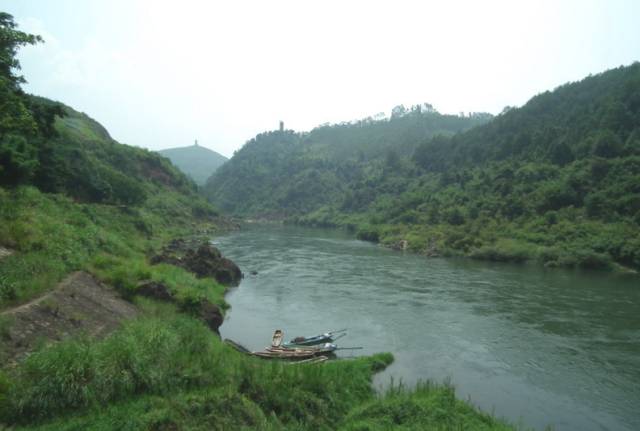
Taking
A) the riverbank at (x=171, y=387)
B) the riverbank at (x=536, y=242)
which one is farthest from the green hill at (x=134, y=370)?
the riverbank at (x=536, y=242)

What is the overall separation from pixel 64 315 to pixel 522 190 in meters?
65.1

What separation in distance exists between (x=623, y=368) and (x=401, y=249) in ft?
143

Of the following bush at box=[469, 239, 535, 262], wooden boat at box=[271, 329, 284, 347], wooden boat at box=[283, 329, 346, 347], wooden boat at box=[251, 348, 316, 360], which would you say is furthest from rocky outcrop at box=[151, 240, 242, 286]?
bush at box=[469, 239, 535, 262]

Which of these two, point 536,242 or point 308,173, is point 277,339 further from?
point 308,173

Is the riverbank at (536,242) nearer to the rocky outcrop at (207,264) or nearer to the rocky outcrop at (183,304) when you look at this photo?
the rocky outcrop at (207,264)

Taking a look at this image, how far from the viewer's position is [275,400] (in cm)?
1249

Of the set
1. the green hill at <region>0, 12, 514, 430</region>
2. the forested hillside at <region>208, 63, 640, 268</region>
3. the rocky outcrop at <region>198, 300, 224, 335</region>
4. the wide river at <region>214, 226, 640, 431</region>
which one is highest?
the forested hillside at <region>208, 63, 640, 268</region>

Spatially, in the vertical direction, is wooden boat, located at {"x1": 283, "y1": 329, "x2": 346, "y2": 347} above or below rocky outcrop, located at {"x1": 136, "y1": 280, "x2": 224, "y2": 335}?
below

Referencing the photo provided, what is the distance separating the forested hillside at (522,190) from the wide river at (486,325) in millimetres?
7793

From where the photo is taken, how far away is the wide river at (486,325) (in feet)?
55.5

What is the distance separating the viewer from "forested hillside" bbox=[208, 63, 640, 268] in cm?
5003

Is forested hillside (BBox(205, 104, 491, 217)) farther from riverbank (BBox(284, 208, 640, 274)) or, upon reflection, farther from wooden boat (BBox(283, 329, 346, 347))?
wooden boat (BBox(283, 329, 346, 347))

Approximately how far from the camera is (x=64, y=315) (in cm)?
1505

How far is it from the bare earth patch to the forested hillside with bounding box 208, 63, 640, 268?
42.6 m
